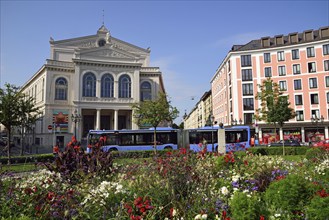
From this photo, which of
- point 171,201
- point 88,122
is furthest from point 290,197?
point 88,122

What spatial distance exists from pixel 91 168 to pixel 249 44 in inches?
1982

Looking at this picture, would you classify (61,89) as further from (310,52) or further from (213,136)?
(310,52)

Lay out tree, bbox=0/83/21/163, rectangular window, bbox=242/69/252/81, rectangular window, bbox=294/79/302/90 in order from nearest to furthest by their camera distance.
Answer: tree, bbox=0/83/21/163 < rectangular window, bbox=294/79/302/90 < rectangular window, bbox=242/69/252/81

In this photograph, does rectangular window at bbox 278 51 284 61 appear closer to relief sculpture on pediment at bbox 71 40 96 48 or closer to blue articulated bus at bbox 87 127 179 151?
blue articulated bus at bbox 87 127 179 151

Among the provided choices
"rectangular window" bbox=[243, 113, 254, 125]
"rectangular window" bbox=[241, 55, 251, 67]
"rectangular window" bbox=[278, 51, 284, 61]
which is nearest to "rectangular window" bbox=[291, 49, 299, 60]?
"rectangular window" bbox=[278, 51, 284, 61]

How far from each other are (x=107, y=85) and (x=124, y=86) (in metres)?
3.37

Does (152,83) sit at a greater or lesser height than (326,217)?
greater

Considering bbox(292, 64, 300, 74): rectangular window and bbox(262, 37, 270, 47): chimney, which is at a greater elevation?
bbox(262, 37, 270, 47): chimney

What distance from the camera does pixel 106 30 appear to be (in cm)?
5353

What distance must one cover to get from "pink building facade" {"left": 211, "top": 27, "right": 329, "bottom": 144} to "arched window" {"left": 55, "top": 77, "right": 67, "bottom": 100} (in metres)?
33.5

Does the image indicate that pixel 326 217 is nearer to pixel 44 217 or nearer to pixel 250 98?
pixel 44 217

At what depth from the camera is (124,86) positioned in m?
47.4

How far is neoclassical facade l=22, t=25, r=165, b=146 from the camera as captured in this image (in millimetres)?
43812

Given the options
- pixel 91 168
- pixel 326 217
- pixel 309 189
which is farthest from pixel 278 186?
pixel 91 168
